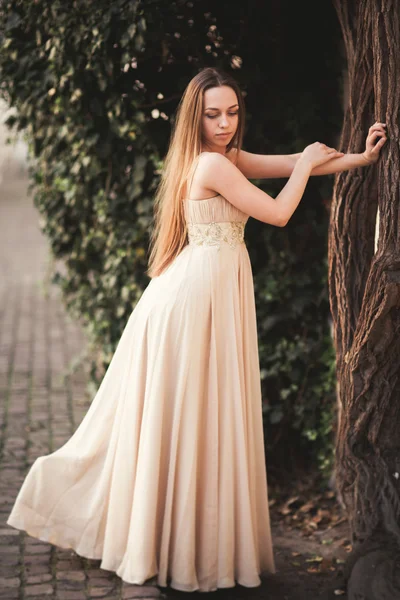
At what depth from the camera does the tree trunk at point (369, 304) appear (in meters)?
3.10

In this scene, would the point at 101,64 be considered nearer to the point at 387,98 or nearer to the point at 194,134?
the point at 194,134

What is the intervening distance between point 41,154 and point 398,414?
363 centimetres

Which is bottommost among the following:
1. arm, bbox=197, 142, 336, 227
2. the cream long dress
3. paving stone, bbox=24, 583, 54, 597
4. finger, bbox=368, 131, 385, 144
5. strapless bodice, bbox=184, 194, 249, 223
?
paving stone, bbox=24, 583, 54, 597

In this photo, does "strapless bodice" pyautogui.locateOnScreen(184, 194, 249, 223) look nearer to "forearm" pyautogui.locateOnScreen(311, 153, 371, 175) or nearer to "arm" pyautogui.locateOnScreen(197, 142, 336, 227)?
"arm" pyautogui.locateOnScreen(197, 142, 336, 227)

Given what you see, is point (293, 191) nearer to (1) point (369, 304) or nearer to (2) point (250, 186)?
(2) point (250, 186)

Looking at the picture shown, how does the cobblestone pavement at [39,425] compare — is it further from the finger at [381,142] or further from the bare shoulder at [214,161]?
the finger at [381,142]

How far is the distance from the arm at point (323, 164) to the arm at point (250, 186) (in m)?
0.05

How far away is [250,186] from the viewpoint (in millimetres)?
3287

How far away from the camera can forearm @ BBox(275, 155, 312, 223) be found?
10.5 ft

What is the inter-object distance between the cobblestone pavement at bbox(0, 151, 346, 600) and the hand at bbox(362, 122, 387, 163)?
6.51 ft

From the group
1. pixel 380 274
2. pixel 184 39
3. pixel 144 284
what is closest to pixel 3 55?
pixel 184 39

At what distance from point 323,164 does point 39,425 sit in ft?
11.0

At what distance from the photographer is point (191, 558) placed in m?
3.44

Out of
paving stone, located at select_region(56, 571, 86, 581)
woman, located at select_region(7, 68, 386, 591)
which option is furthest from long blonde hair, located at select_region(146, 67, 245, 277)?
paving stone, located at select_region(56, 571, 86, 581)
